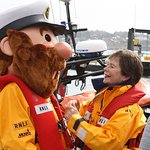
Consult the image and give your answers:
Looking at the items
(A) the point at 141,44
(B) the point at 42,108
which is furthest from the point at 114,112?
(A) the point at 141,44

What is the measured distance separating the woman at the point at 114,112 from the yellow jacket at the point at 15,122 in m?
0.27

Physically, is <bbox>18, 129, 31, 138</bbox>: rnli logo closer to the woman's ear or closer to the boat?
the woman's ear

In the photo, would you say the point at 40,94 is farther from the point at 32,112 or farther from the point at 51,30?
the point at 51,30

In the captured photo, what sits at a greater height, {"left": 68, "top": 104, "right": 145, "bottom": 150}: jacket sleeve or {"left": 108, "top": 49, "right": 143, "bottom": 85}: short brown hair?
{"left": 108, "top": 49, "right": 143, "bottom": 85}: short brown hair

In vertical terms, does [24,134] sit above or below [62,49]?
below

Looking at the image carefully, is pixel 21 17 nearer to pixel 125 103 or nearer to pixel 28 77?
pixel 28 77

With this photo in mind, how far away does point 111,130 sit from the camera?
1.19 metres

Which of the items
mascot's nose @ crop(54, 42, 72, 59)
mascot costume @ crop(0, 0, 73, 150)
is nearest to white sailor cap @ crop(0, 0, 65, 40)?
mascot costume @ crop(0, 0, 73, 150)

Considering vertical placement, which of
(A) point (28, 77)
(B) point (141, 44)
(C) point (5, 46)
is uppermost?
(C) point (5, 46)

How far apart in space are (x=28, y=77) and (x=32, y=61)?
6 centimetres

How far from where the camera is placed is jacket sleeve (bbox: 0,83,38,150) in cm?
92

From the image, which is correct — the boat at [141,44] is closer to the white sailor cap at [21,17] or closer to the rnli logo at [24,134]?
the white sailor cap at [21,17]

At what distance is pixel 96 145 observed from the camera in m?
1.17

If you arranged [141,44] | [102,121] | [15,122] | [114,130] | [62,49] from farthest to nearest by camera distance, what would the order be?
[141,44], [102,121], [114,130], [62,49], [15,122]
